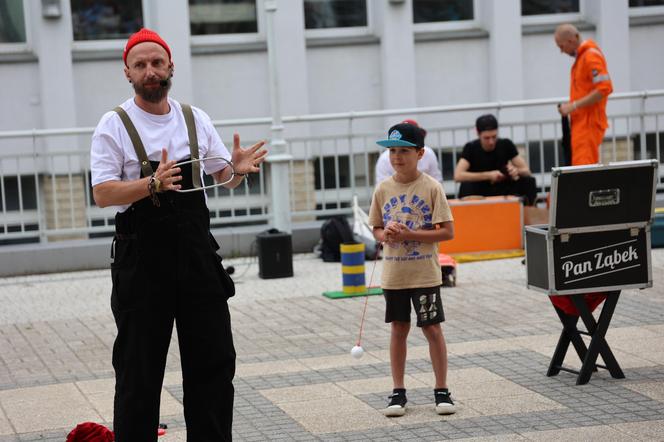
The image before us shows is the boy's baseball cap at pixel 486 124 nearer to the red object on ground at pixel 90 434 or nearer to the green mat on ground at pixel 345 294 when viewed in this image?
the green mat on ground at pixel 345 294

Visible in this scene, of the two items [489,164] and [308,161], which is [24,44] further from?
[489,164]

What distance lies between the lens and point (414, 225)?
6891 mm

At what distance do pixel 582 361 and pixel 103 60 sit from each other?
31.0 ft

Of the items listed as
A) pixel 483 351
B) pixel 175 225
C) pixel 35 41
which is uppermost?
pixel 35 41

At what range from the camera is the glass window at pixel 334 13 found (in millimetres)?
16156

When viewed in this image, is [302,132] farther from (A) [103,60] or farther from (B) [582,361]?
(B) [582,361]

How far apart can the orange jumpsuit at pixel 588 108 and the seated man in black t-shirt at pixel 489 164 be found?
1279 mm

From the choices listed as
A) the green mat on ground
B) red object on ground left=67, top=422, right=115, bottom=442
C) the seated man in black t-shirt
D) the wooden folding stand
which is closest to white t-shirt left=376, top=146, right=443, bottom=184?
the seated man in black t-shirt

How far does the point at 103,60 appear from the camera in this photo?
1533cm

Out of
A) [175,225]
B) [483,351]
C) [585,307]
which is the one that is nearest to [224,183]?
[175,225]

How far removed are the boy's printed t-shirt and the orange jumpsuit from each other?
533 centimetres

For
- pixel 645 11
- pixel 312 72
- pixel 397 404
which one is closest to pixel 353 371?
pixel 397 404

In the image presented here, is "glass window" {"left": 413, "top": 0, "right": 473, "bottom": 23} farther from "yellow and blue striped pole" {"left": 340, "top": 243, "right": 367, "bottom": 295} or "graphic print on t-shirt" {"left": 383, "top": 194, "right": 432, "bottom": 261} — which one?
"graphic print on t-shirt" {"left": 383, "top": 194, "right": 432, "bottom": 261}

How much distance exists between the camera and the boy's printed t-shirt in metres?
6.86
